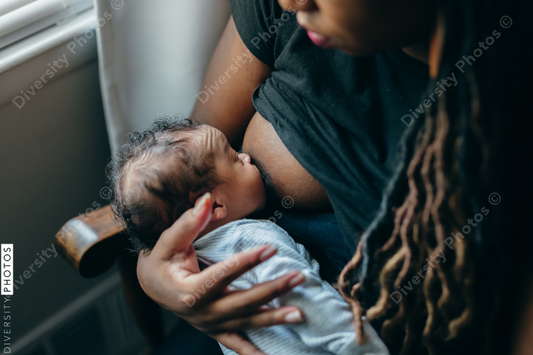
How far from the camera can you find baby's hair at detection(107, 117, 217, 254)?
2.41 feet

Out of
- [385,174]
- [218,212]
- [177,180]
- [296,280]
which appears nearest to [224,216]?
[218,212]

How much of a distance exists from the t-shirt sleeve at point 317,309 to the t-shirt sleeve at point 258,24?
407mm

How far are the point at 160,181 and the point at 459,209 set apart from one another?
500 millimetres

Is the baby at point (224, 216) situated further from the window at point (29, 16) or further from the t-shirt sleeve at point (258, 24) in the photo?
the window at point (29, 16)

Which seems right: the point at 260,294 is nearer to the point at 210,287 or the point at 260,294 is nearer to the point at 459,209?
the point at 210,287

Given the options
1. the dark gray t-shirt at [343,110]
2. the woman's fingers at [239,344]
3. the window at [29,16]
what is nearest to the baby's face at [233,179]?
the dark gray t-shirt at [343,110]

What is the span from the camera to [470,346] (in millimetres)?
660

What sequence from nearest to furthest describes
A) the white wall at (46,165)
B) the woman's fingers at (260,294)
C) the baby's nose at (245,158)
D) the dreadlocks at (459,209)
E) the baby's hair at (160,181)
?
1. the dreadlocks at (459,209)
2. the woman's fingers at (260,294)
3. the baby's hair at (160,181)
4. the baby's nose at (245,158)
5. the white wall at (46,165)

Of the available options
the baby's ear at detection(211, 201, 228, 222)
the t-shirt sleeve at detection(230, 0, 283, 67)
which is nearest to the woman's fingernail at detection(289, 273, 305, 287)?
the baby's ear at detection(211, 201, 228, 222)

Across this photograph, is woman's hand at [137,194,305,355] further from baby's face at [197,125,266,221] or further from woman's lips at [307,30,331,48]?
woman's lips at [307,30,331,48]

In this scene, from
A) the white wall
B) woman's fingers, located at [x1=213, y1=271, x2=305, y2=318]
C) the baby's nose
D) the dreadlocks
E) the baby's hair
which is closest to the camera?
the dreadlocks

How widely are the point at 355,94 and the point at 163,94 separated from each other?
1.92 ft

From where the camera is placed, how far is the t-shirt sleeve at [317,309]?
25.3 inches

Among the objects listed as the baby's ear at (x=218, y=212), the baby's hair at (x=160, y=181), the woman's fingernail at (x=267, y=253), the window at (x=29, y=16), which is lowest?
the woman's fingernail at (x=267, y=253)
